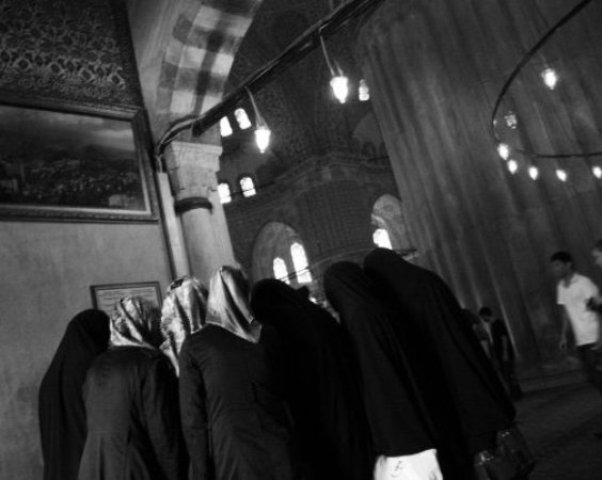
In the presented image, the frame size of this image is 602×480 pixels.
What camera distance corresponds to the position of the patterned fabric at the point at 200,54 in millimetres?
5672

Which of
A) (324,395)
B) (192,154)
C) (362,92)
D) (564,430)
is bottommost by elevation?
(564,430)

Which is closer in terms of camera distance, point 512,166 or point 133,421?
point 133,421

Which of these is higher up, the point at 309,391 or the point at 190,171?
the point at 190,171

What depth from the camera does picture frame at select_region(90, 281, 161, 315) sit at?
4.77m

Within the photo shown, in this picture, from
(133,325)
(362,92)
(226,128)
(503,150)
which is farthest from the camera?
(226,128)

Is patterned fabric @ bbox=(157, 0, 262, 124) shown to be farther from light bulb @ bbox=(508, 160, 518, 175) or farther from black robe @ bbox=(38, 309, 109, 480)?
light bulb @ bbox=(508, 160, 518, 175)

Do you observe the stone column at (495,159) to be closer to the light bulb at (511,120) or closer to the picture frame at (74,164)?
the light bulb at (511,120)

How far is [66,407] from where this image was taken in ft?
9.73

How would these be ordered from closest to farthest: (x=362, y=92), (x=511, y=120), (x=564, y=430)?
(x=564, y=430)
(x=511, y=120)
(x=362, y=92)

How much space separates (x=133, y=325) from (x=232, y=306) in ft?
2.43

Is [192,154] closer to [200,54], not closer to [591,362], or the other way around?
[200,54]

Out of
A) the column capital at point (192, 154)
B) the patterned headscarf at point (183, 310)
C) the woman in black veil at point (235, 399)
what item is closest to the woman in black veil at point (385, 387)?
the woman in black veil at point (235, 399)

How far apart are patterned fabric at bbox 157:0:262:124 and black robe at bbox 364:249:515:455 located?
4.24 meters

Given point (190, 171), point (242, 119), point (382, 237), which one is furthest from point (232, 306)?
point (382, 237)
